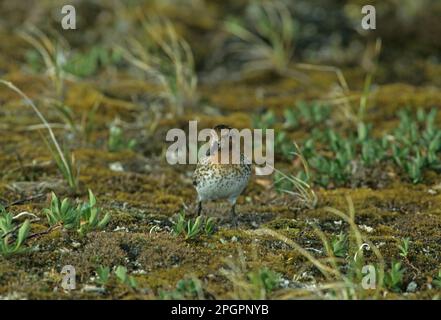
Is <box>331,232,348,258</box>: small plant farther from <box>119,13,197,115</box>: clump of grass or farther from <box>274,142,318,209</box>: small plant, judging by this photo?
<box>119,13,197,115</box>: clump of grass

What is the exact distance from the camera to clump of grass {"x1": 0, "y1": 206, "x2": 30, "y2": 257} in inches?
244

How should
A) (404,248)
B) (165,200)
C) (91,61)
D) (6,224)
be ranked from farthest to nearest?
(91,61), (165,200), (404,248), (6,224)

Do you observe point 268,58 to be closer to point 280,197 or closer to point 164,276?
point 280,197

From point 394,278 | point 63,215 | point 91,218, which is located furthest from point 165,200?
point 394,278

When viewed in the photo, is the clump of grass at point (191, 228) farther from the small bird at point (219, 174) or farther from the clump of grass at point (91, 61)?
the clump of grass at point (91, 61)

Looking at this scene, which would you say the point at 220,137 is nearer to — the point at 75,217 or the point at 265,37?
the point at 75,217

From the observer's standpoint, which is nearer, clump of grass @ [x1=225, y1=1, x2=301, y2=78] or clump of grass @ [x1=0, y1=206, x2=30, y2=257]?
clump of grass @ [x1=0, y1=206, x2=30, y2=257]

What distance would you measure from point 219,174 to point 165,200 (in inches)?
46.9

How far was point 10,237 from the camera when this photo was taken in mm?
6574

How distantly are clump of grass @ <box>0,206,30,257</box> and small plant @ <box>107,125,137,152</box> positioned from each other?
292 cm

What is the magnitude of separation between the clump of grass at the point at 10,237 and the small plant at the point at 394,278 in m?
3.08

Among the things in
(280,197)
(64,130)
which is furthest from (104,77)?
(280,197)

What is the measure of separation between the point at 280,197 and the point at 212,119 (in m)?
2.45

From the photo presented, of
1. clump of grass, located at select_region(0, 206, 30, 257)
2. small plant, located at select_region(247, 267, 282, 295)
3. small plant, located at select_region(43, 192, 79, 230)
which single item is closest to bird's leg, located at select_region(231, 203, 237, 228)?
small plant, located at select_region(247, 267, 282, 295)
